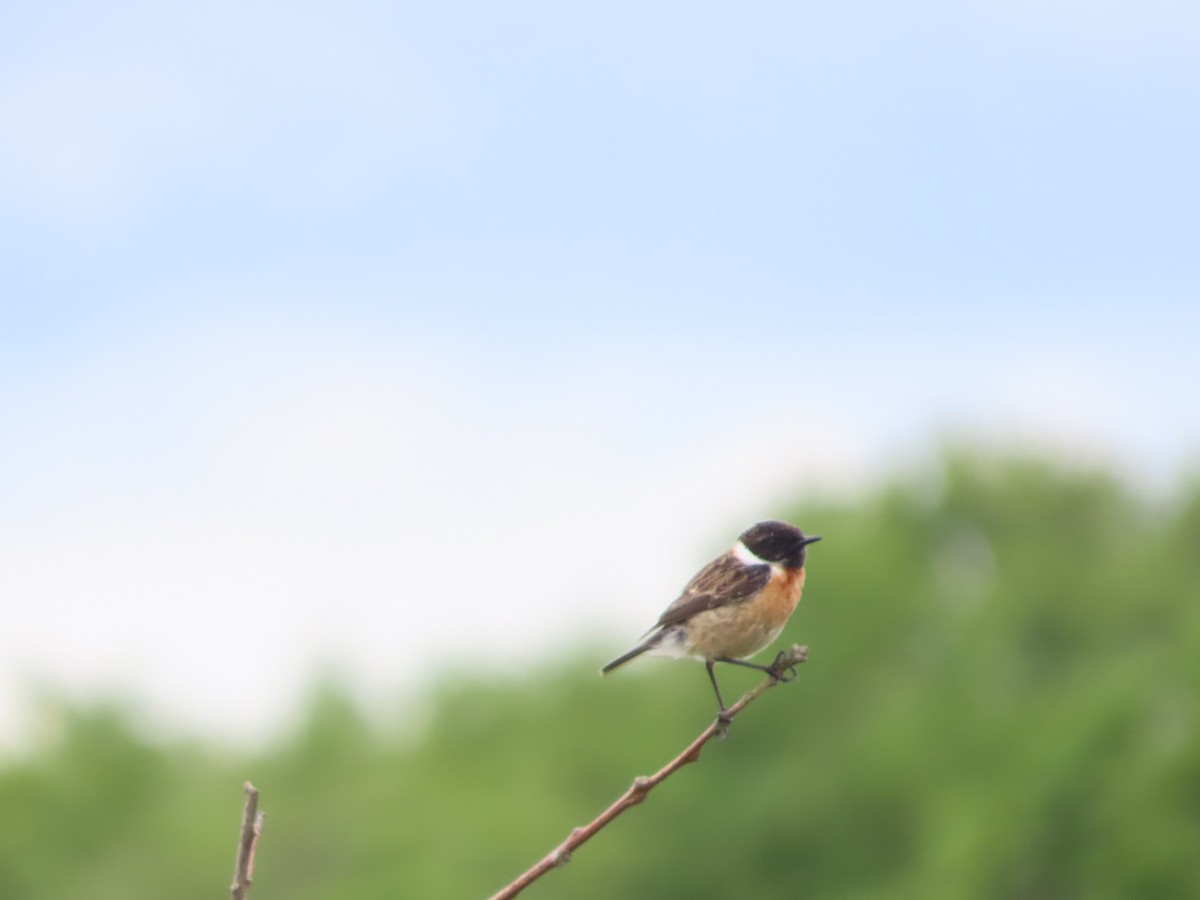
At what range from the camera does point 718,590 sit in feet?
20.3

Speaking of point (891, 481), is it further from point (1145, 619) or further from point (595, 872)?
point (595, 872)

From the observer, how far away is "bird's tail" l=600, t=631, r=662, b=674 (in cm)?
544

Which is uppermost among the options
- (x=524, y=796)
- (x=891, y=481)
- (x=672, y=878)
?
(x=891, y=481)

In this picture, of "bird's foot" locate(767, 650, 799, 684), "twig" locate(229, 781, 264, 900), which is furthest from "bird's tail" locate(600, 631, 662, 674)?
"twig" locate(229, 781, 264, 900)

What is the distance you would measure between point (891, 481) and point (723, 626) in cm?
3888

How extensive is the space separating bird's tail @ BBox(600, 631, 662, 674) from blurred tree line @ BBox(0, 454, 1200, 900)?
77.1 ft

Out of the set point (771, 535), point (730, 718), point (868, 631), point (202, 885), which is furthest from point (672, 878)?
point (730, 718)

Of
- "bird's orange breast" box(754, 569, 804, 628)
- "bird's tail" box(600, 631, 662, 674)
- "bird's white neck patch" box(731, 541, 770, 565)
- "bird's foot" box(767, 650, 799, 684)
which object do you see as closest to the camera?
"bird's foot" box(767, 650, 799, 684)

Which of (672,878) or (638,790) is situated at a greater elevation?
(638,790)

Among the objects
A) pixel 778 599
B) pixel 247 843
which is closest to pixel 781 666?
pixel 778 599

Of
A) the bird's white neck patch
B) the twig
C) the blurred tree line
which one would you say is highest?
the twig

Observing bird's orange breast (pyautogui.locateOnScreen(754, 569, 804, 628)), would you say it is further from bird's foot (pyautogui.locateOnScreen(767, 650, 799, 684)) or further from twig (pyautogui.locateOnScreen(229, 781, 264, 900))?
twig (pyautogui.locateOnScreen(229, 781, 264, 900))

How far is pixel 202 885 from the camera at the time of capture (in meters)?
37.8

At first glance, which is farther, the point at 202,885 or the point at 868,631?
the point at 202,885
